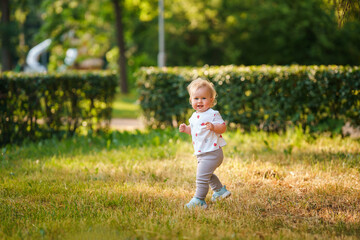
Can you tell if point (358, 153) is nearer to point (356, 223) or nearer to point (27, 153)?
point (356, 223)

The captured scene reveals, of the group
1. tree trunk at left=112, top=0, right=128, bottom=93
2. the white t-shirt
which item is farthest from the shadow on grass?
tree trunk at left=112, top=0, right=128, bottom=93

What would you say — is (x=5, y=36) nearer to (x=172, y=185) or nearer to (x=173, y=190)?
(x=172, y=185)

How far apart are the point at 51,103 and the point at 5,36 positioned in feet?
54.7

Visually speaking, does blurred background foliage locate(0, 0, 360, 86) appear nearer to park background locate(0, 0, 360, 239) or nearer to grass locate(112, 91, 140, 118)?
grass locate(112, 91, 140, 118)

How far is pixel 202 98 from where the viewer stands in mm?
4195

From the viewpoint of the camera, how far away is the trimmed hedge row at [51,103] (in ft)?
25.1

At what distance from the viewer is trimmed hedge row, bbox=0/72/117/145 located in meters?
7.65

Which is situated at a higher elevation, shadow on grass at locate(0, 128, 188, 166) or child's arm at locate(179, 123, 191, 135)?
child's arm at locate(179, 123, 191, 135)

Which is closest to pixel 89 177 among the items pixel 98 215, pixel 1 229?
pixel 98 215

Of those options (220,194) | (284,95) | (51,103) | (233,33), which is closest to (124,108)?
(51,103)

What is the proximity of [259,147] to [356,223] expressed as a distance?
324 centimetres

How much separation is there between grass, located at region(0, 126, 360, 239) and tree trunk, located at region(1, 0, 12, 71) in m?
17.4

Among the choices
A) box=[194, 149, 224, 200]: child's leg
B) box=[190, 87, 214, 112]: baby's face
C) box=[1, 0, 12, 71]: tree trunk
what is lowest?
box=[194, 149, 224, 200]: child's leg

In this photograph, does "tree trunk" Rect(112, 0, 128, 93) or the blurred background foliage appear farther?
the blurred background foliage
